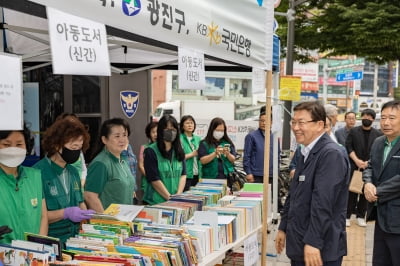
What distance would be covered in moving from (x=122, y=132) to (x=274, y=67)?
4.64 ft

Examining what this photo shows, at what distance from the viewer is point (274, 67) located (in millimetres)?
4012

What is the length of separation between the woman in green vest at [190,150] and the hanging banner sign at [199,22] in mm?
3083

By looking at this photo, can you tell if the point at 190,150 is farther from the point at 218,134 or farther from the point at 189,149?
the point at 218,134

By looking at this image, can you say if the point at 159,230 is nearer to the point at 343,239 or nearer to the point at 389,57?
the point at 343,239

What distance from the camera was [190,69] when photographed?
2799 millimetres

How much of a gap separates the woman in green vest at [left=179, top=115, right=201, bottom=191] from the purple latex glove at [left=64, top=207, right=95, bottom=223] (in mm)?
3290

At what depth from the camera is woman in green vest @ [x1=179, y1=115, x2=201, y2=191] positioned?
21.0 feet

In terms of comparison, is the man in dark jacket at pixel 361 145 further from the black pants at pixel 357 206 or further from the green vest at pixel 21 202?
the green vest at pixel 21 202

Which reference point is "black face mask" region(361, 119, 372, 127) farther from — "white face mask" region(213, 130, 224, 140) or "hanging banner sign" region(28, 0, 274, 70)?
"hanging banner sign" region(28, 0, 274, 70)

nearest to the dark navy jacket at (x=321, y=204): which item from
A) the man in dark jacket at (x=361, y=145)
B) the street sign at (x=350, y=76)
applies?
the man in dark jacket at (x=361, y=145)

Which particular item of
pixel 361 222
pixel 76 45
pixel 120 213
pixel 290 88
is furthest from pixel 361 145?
pixel 76 45

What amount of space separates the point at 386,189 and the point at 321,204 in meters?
1.12

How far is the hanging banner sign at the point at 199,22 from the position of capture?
199 centimetres

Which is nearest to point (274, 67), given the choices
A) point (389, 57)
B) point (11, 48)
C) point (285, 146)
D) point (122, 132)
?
point (122, 132)
